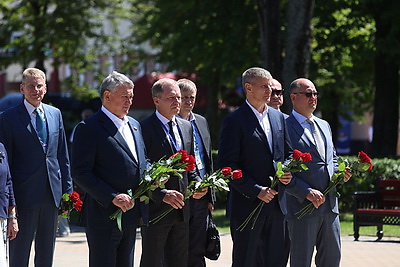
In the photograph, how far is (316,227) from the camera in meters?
8.06

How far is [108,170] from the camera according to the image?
7.12m

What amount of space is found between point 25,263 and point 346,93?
23828 mm

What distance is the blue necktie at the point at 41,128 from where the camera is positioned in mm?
8094

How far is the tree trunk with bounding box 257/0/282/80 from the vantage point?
59.8 feet

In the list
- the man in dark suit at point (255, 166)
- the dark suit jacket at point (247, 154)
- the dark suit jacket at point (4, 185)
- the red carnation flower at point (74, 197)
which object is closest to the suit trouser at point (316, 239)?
the man in dark suit at point (255, 166)

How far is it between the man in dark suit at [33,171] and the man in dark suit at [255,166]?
1.53 metres

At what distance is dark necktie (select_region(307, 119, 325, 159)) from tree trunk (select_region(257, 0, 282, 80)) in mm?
10133

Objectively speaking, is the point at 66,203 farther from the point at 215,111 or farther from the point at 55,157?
the point at 215,111

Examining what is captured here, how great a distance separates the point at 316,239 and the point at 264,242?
0.57 metres

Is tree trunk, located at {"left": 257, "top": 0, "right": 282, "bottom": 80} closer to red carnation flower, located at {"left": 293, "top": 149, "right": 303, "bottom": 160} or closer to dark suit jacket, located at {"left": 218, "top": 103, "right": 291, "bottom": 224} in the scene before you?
dark suit jacket, located at {"left": 218, "top": 103, "right": 291, "bottom": 224}

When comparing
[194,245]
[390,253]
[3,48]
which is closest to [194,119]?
[194,245]

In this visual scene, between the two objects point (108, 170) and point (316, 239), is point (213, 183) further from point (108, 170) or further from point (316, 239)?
point (316, 239)

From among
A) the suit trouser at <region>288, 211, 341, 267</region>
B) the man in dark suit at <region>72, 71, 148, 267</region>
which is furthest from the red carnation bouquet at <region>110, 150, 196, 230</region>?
the suit trouser at <region>288, 211, 341, 267</region>

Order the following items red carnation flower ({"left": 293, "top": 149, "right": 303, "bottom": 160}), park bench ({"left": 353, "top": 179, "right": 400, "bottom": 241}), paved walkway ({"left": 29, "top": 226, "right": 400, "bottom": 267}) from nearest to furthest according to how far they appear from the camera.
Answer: red carnation flower ({"left": 293, "top": 149, "right": 303, "bottom": 160}), paved walkway ({"left": 29, "top": 226, "right": 400, "bottom": 267}), park bench ({"left": 353, "top": 179, "right": 400, "bottom": 241})
